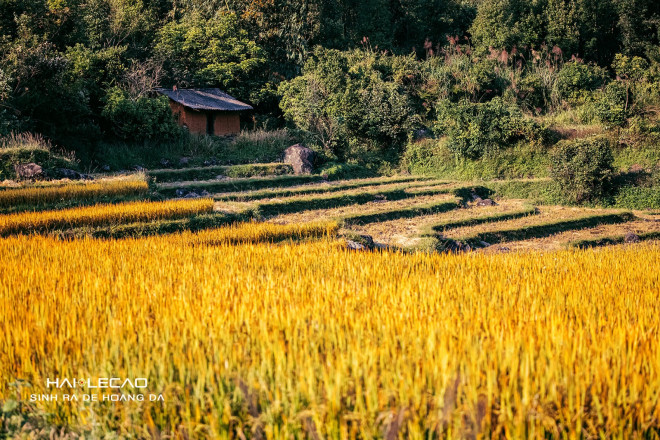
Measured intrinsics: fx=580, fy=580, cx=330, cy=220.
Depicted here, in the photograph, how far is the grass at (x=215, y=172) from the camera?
1953 centimetres

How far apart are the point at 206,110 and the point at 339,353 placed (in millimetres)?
23832

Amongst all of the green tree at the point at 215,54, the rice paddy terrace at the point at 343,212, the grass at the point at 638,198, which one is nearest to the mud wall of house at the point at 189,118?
the green tree at the point at 215,54

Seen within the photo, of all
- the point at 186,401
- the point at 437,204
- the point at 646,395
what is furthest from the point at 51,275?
the point at 437,204

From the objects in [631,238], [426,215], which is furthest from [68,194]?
[631,238]

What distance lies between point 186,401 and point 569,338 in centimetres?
203

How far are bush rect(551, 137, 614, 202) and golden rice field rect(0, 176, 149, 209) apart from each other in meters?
12.6

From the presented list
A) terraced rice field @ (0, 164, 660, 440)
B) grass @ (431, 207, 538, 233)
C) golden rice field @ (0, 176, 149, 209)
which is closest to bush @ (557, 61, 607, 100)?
grass @ (431, 207, 538, 233)

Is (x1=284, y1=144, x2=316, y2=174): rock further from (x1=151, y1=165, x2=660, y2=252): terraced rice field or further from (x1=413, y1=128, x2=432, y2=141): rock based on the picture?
(x1=413, y1=128, x2=432, y2=141): rock

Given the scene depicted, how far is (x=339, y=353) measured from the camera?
3.06 m

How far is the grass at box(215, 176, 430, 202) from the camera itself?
55.9 ft

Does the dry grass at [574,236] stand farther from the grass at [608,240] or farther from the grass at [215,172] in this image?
the grass at [215,172]

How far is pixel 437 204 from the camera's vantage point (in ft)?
55.1

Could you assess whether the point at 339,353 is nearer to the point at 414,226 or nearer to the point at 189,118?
the point at 414,226

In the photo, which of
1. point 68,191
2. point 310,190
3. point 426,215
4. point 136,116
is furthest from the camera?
point 136,116
